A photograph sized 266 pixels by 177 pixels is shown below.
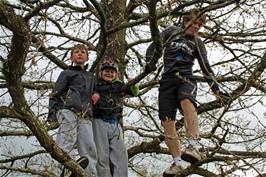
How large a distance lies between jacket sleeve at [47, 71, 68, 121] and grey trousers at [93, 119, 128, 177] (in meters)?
0.48

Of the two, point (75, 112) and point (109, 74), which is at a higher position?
point (109, 74)

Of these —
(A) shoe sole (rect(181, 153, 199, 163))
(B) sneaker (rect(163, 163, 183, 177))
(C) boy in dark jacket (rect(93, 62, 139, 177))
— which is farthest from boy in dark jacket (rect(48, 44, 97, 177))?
(A) shoe sole (rect(181, 153, 199, 163))

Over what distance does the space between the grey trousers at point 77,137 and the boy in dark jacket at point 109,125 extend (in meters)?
0.22

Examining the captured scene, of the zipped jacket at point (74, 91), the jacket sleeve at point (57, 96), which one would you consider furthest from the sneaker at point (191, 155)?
the jacket sleeve at point (57, 96)

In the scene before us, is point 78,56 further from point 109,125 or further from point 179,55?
point 179,55

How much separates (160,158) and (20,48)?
368 centimetres

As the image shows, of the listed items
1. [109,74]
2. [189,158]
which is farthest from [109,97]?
[189,158]

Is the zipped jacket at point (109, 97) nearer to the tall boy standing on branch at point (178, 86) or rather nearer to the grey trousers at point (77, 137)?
the grey trousers at point (77, 137)

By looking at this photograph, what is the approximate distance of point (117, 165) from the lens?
5086 millimetres

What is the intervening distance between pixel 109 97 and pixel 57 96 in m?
0.64

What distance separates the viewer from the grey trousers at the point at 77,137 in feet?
14.9

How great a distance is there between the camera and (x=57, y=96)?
15.3 feet

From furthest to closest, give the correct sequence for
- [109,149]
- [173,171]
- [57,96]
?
[109,149] → [57,96] → [173,171]

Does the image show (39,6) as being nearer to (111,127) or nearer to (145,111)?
(111,127)
